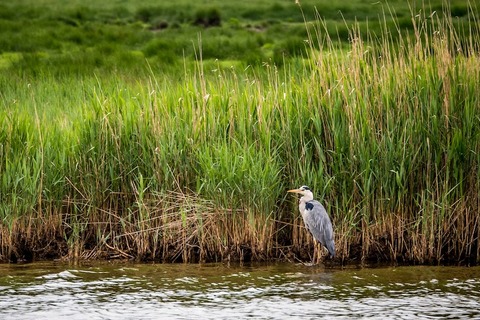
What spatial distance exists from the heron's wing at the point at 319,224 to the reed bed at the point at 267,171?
1.22ft

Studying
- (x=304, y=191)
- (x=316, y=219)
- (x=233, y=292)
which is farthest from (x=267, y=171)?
(x=233, y=292)

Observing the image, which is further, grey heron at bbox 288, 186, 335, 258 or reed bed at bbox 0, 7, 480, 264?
reed bed at bbox 0, 7, 480, 264

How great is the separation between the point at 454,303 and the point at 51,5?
23.7 m

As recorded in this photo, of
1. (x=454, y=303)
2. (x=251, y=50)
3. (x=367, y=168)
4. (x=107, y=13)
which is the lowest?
(x=454, y=303)

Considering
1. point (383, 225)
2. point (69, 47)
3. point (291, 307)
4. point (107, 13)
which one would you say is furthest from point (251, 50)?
point (291, 307)

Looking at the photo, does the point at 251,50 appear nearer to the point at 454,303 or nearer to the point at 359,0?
the point at 359,0

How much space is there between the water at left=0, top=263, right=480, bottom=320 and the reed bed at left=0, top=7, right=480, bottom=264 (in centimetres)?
32

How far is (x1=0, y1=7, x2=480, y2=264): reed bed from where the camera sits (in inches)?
337

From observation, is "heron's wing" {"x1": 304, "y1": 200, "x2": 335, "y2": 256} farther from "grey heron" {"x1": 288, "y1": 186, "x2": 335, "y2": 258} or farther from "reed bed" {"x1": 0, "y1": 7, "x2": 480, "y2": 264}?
"reed bed" {"x1": 0, "y1": 7, "x2": 480, "y2": 264}

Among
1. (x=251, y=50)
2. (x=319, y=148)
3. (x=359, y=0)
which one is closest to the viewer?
(x=319, y=148)

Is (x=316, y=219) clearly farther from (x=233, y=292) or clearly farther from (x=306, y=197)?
(x=233, y=292)

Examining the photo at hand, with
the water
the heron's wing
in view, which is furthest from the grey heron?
the water

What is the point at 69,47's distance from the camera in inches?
814

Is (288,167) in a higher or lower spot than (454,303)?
higher
